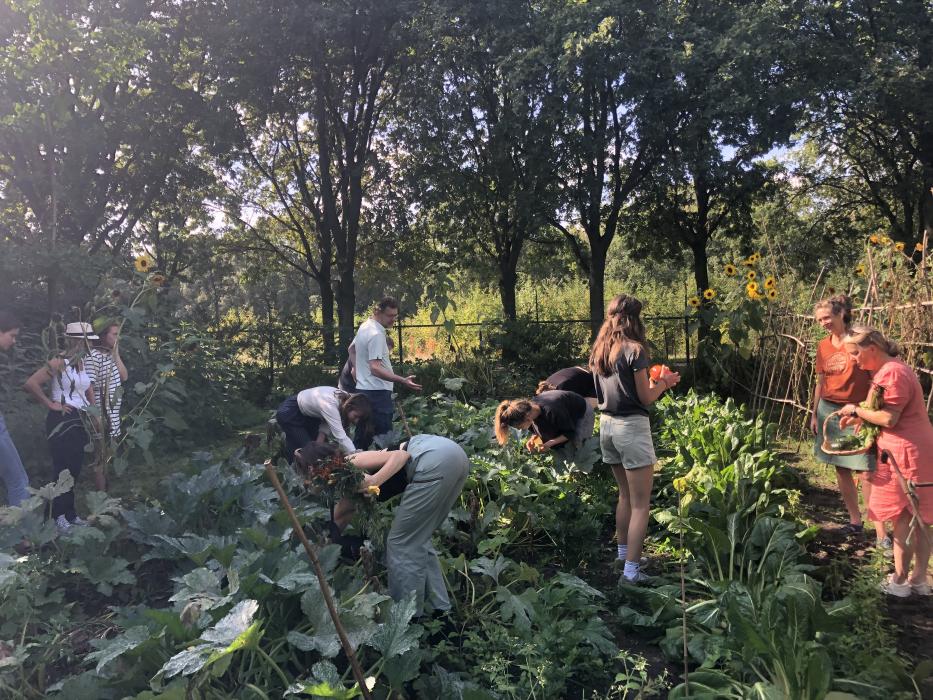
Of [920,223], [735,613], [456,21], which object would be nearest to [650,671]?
[735,613]

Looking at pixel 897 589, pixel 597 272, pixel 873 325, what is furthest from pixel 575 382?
pixel 597 272

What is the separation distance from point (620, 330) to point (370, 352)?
2191 millimetres

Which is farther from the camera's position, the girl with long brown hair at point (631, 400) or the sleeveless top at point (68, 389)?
the sleeveless top at point (68, 389)

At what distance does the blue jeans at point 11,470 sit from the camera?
13.0 feet

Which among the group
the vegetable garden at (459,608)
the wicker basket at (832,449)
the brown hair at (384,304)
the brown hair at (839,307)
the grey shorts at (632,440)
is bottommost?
the vegetable garden at (459,608)

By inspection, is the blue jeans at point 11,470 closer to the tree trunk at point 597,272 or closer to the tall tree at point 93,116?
the tall tree at point 93,116

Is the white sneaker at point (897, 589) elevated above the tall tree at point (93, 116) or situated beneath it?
situated beneath

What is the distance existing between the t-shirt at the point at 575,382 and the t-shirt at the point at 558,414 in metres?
0.37

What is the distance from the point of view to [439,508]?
2.86m

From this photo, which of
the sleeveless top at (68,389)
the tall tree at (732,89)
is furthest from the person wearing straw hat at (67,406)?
the tall tree at (732,89)

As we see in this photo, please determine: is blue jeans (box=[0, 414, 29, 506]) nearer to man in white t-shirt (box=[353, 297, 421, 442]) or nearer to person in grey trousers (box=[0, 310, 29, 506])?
person in grey trousers (box=[0, 310, 29, 506])

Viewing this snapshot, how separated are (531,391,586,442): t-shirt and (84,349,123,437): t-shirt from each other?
2549 millimetres

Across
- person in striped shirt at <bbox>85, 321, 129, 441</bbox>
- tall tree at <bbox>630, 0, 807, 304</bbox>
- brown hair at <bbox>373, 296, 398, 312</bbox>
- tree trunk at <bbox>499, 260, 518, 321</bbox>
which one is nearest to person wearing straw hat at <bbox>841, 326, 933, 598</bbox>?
brown hair at <bbox>373, 296, 398, 312</bbox>

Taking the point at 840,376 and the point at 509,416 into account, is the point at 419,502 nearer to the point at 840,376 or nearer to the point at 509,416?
the point at 509,416
